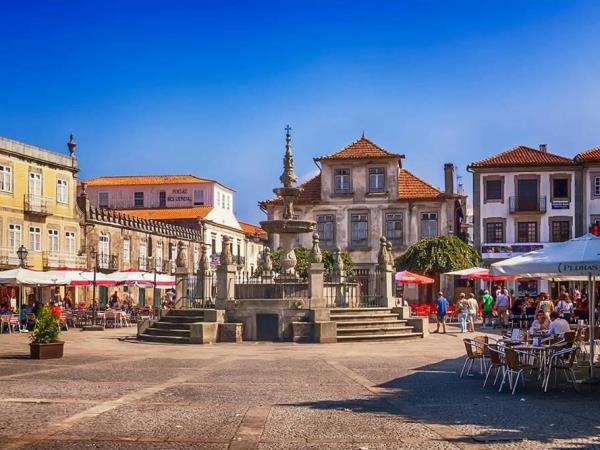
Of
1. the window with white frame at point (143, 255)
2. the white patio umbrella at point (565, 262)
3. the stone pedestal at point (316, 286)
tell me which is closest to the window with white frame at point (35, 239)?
the window with white frame at point (143, 255)

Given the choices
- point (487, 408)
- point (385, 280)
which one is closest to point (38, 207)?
point (385, 280)

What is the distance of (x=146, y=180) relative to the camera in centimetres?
7069

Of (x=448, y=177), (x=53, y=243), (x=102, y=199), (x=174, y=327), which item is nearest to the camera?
(x=174, y=327)

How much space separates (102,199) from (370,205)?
1121 inches

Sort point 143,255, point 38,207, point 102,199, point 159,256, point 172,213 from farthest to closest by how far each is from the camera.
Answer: point 102,199
point 172,213
point 159,256
point 143,255
point 38,207

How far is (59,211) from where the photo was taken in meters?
48.3

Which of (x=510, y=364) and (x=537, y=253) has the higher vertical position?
(x=537, y=253)

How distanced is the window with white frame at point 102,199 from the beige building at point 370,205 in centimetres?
2396

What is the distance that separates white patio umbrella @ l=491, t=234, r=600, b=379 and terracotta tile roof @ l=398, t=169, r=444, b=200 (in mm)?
37321

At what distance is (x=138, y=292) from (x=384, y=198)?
1839 centimetres

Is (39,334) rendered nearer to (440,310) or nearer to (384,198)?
(440,310)

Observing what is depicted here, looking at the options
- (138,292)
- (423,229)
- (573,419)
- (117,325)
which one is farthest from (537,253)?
(138,292)

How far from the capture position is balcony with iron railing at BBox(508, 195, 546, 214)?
163 feet

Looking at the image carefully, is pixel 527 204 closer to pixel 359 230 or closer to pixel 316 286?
pixel 359 230
